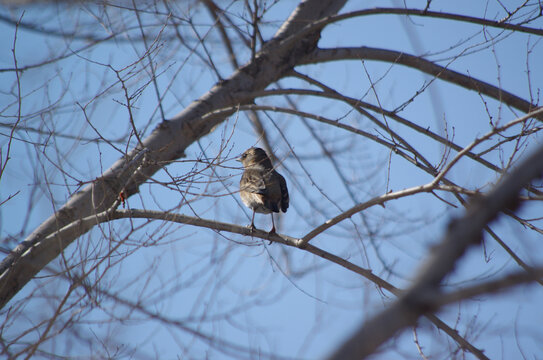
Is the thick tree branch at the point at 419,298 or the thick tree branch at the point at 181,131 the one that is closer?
the thick tree branch at the point at 419,298

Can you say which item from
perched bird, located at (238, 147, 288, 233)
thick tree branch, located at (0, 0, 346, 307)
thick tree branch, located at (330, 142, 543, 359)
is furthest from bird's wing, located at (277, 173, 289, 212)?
thick tree branch, located at (330, 142, 543, 359)

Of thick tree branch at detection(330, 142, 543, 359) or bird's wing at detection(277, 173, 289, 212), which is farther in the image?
bird's wing at detection(277, 173, 289, 212)

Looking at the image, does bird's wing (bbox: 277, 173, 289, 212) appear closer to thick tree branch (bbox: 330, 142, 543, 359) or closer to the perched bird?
the perched bird

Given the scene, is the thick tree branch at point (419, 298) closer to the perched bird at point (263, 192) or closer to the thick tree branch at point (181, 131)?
the thick tree branch at point (181, 131)

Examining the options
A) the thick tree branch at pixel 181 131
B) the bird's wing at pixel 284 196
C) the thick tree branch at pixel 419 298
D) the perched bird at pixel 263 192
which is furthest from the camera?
the bird's wing at pixel 284 196

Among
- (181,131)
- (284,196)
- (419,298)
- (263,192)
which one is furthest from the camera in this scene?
(284,196)

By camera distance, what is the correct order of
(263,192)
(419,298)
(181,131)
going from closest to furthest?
(419,298), (263,192), (181,131)

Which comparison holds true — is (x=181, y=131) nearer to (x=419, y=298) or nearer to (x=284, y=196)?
(x=284, y=196)

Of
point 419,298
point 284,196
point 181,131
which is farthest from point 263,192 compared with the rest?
point 419,298

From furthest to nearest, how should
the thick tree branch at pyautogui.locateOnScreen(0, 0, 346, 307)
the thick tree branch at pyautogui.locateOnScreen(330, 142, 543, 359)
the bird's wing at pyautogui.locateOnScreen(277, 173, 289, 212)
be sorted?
1. the bird's wing at pyautogui.locateOnScreen(277, 173, 289, 212)
2. the thick tree branch at pyautogui.locateOnScreen(0, 0, 346, 307)
3. the thick tree branch at pyautogui.locateOnScreen(330, 142, 543, 359)

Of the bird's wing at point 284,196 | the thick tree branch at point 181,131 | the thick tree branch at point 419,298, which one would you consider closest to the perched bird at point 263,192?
the bird's wing at point 284,196

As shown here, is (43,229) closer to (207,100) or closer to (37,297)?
(37,297)

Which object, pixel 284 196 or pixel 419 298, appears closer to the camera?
pixel 419 298

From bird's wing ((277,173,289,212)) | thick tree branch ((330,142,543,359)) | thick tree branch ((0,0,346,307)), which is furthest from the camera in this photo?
bird's wing ((277,173,289,212))
